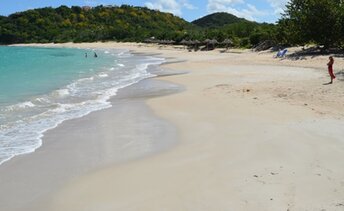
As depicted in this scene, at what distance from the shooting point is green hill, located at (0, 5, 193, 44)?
429 ft

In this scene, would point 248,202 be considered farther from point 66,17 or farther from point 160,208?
point 66,17

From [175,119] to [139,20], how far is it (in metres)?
136

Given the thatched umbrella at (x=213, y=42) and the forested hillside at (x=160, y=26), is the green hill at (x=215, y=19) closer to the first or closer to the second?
the forested hillside at (x=160, y=26)

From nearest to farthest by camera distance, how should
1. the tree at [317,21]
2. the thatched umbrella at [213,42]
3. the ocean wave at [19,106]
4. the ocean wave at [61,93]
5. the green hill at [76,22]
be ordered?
the ocean wave at [19,106], the ocean wave at [61,93], the tree at [317,21], the thatched umbrella at [213,42], the green hill at [76,22]

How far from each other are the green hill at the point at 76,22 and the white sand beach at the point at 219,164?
111021 millimetres

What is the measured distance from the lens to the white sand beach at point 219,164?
658 cm

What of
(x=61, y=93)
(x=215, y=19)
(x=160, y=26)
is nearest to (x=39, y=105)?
(x=61, y=93)

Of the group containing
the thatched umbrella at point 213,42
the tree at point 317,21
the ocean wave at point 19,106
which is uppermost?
the tree at point 317,21

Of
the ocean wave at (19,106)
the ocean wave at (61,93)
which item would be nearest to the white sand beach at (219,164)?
the ocean wave at (19,106)

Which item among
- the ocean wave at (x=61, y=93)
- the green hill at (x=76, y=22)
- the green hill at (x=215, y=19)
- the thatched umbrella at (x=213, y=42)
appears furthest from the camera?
the green hill at (x=215, y=19)

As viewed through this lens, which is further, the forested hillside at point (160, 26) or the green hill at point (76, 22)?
the green hill at point (76, 22)

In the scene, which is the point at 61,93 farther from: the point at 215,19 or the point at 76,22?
the point at 215,19

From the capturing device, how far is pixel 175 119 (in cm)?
1331

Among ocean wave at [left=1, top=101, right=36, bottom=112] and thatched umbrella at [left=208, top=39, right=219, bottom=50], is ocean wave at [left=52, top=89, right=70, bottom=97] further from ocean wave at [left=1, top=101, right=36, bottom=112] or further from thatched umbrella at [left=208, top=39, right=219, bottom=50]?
thatched umbrella at [left=208, top=39, right=219, bottom=50]
